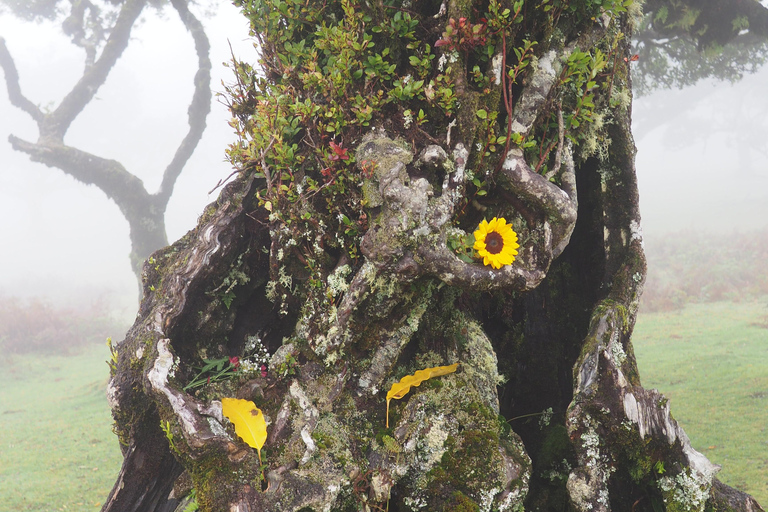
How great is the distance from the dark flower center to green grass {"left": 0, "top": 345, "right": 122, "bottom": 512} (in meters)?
5.95

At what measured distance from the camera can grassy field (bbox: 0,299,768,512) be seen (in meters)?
5.88

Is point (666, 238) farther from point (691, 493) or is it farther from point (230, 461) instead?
point (230, 461)

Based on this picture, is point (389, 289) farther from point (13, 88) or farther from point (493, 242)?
point (13, 88)

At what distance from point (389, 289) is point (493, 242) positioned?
0.64m

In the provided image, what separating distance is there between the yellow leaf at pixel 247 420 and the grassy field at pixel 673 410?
15.3 feet

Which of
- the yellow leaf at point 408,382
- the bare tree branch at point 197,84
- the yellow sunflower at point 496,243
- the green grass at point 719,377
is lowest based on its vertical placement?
the green grass at point 719,377

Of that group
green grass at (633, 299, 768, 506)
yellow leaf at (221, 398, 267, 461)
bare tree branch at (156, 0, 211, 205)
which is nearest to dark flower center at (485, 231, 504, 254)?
yellow leaf at (221, 398, 267, 461)

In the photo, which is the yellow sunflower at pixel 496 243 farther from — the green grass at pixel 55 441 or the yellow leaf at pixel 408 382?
the green grass at pixel 55 441

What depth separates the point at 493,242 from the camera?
→ 269 centimetres

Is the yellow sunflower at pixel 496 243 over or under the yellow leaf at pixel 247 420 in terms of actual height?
over

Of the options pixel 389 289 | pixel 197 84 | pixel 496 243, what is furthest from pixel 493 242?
pixel 197 84

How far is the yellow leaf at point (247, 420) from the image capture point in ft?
8.56

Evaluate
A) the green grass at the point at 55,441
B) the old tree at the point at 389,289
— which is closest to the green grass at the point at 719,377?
the old tree at the point at 389,289

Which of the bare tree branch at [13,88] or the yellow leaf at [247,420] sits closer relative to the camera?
the yellow leaf at [247,420]
